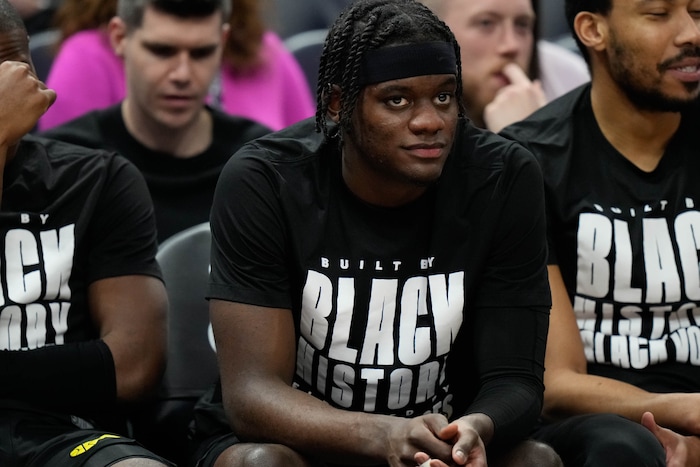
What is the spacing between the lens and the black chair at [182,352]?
10.7 feet

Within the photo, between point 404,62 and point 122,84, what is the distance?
7.06 feet

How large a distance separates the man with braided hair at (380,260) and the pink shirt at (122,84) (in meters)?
1.84

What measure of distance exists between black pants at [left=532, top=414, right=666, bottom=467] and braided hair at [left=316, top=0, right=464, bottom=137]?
2.45ft

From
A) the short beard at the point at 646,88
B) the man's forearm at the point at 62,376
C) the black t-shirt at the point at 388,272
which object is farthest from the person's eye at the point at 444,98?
the man's forearm at the point at 62,376

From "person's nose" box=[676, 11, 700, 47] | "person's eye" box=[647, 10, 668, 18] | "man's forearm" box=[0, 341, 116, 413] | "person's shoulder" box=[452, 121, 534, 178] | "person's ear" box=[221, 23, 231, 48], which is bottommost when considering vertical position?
"man's forearm" box=[0, 341, 116, 413]

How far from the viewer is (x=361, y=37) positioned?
2783 millimetres

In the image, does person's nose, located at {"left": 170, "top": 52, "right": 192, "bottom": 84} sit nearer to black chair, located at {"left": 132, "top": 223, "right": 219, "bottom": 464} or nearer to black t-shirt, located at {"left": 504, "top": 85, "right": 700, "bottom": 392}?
black chair, located at {"left": 132, "top": 223, "right": 219, "bottom": 464}

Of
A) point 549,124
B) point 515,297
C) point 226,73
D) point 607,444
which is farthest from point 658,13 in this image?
point 226,73

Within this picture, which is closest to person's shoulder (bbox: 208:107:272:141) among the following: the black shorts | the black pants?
the black shorts

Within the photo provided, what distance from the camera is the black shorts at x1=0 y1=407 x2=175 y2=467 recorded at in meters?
2.73

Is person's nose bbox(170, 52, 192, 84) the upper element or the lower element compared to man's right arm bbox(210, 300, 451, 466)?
upper

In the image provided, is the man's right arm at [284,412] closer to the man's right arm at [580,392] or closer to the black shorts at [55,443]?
the black shorts at [55,443]

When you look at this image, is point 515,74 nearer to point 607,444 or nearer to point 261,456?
point 607,444

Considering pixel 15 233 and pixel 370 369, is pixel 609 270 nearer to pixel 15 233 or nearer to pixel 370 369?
pixel 370 369
